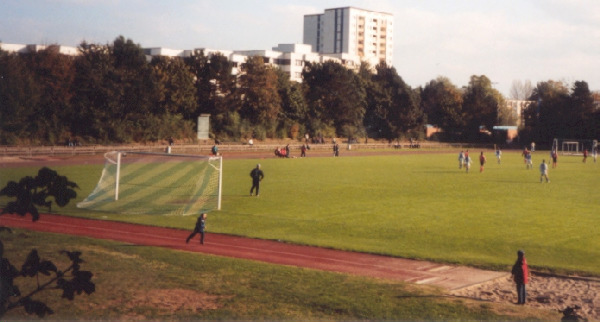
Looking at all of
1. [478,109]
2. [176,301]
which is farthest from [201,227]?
[478,109]

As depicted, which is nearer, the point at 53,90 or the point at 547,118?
the point at 53,90

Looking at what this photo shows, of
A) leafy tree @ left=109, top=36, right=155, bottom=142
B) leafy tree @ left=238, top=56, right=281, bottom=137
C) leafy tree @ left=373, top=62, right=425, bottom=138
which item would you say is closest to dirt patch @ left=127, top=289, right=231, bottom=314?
leafy tree @ left=109, top=36, right=155, bottom=142

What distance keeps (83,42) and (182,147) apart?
49.9 feet

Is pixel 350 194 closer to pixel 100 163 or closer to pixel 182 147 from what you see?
pixel 100 163

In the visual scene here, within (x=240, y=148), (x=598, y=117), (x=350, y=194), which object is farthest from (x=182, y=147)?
(x=598, y=117)

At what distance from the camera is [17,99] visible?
5450 centimetres

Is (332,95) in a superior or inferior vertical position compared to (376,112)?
superior

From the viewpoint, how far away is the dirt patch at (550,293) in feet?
48.3

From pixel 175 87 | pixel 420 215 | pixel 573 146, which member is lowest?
pixel 420 215

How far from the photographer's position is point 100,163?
172 ft

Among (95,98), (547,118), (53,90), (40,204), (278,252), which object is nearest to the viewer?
(40,204)

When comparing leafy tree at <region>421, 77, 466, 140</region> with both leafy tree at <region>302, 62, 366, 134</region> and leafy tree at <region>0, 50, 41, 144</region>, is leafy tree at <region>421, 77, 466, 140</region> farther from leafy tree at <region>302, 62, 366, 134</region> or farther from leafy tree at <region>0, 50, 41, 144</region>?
leafy tree at <region>0, 50, 41, 144</region>

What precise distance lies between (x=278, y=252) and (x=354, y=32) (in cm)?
15638

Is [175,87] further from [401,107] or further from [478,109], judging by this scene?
[478,109]
